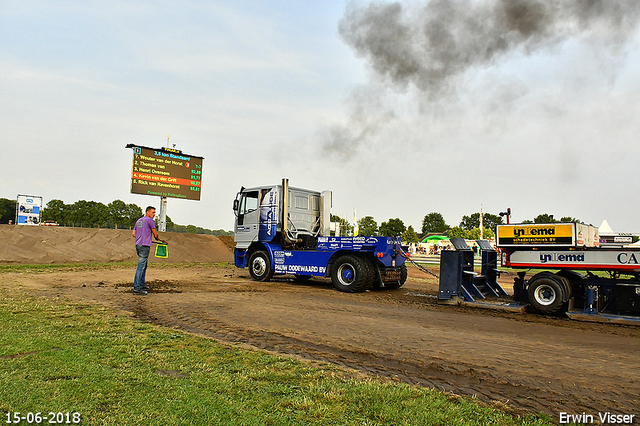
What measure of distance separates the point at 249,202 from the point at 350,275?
4.98 m

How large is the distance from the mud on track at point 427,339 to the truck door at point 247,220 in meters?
4.01

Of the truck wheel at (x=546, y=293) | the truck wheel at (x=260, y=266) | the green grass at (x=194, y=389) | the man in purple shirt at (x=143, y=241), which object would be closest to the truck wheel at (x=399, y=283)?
the truck wheel at (x=260, y=266)

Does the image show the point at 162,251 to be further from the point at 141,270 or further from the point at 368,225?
the point at 368,225

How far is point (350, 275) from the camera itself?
13.3 m

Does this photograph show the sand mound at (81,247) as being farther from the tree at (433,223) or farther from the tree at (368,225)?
the tree at (433,223)

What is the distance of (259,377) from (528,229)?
7.30 m

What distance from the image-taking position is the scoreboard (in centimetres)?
2756

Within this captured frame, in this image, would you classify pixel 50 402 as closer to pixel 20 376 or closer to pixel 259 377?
pixel 20 376

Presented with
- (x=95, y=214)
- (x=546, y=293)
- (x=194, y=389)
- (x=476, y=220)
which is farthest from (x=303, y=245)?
(x=476, y=220)

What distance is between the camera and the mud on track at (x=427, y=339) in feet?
15.0

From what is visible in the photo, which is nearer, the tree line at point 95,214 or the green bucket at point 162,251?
the green bucket at point 162,251

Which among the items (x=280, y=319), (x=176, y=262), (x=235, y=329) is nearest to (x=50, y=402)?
(x=235, y=329)

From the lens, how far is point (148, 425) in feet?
10.7

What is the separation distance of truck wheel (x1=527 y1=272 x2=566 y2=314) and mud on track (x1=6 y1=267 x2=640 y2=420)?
49cm
